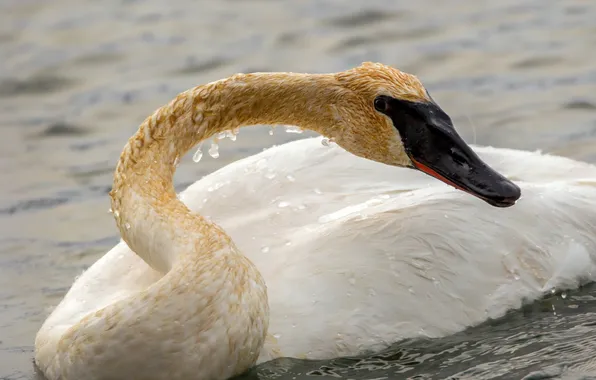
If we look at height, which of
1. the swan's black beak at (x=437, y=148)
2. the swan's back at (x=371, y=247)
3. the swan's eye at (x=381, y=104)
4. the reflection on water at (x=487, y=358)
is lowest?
the reflection on water at (x=487, y=358)

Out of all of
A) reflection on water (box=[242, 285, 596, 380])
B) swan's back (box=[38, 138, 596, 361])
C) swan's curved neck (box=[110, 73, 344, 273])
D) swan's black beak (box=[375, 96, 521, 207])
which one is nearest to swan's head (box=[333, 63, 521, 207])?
swan's black beak (box=[375, 96, 521, 207])

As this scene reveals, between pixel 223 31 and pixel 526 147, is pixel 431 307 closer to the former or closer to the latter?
pixel 526 147

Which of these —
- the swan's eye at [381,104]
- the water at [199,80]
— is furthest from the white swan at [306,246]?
the water at [199,80]

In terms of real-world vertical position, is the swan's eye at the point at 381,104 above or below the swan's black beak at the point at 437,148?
above

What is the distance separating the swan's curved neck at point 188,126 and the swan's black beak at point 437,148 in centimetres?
34

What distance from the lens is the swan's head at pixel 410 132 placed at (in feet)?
19.9

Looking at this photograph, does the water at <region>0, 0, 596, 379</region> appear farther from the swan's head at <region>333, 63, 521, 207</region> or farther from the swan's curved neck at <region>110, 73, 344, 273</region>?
the swan's curved neck at <region>110, 73, 344, 273</region>

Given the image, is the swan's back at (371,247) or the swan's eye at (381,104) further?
the swan's eye at (381,104)

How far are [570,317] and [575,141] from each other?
339cm

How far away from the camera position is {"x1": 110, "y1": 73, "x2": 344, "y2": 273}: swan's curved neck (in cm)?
604

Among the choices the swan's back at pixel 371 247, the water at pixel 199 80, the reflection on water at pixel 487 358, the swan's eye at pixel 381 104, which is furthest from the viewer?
the water at pixel 199 80

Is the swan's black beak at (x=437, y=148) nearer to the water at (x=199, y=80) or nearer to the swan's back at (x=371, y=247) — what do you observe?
the swan's back at (x=371, y=247)

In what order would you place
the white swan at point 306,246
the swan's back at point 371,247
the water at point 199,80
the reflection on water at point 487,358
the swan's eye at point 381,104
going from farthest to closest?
the water at point 199,80 → the swan's eye at point 381,104 → the swan's back at point 371,247 → the reflection on water at point 487,358 → the white swan at point 306,246

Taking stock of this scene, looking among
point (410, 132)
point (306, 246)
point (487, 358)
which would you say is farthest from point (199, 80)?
point (487, 358)
